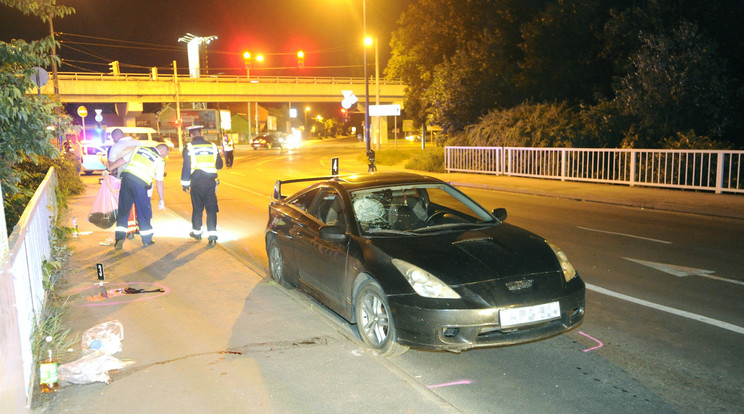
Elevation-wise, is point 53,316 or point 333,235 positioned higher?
point 333,235

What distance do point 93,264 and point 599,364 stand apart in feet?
22.3

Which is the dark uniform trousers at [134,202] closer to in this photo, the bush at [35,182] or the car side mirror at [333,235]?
the bush at [35,182]

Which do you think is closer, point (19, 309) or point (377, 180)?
point (19, 309)

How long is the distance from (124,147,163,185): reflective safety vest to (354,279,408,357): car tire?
560 centimetres

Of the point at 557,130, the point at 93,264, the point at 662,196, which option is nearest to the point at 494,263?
the point at 93,264

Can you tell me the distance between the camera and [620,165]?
18.5 meters

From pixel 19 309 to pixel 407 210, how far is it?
3528 mm

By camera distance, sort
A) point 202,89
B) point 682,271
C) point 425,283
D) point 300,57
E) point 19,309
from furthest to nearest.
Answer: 1. point 202,89
2. point 300,57
3. point 682,271
4. point 425,283
5. point 19,309

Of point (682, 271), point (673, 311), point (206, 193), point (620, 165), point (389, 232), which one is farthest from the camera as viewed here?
point (620, 165)

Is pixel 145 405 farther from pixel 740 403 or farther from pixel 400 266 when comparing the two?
pixel 740 403

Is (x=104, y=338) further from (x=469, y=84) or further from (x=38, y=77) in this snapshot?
(x=469, y=84)

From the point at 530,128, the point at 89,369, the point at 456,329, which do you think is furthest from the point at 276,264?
the point at 530,128

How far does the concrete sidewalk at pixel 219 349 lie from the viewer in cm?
407

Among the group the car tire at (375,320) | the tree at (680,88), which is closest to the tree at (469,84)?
the tree at (680,88)
